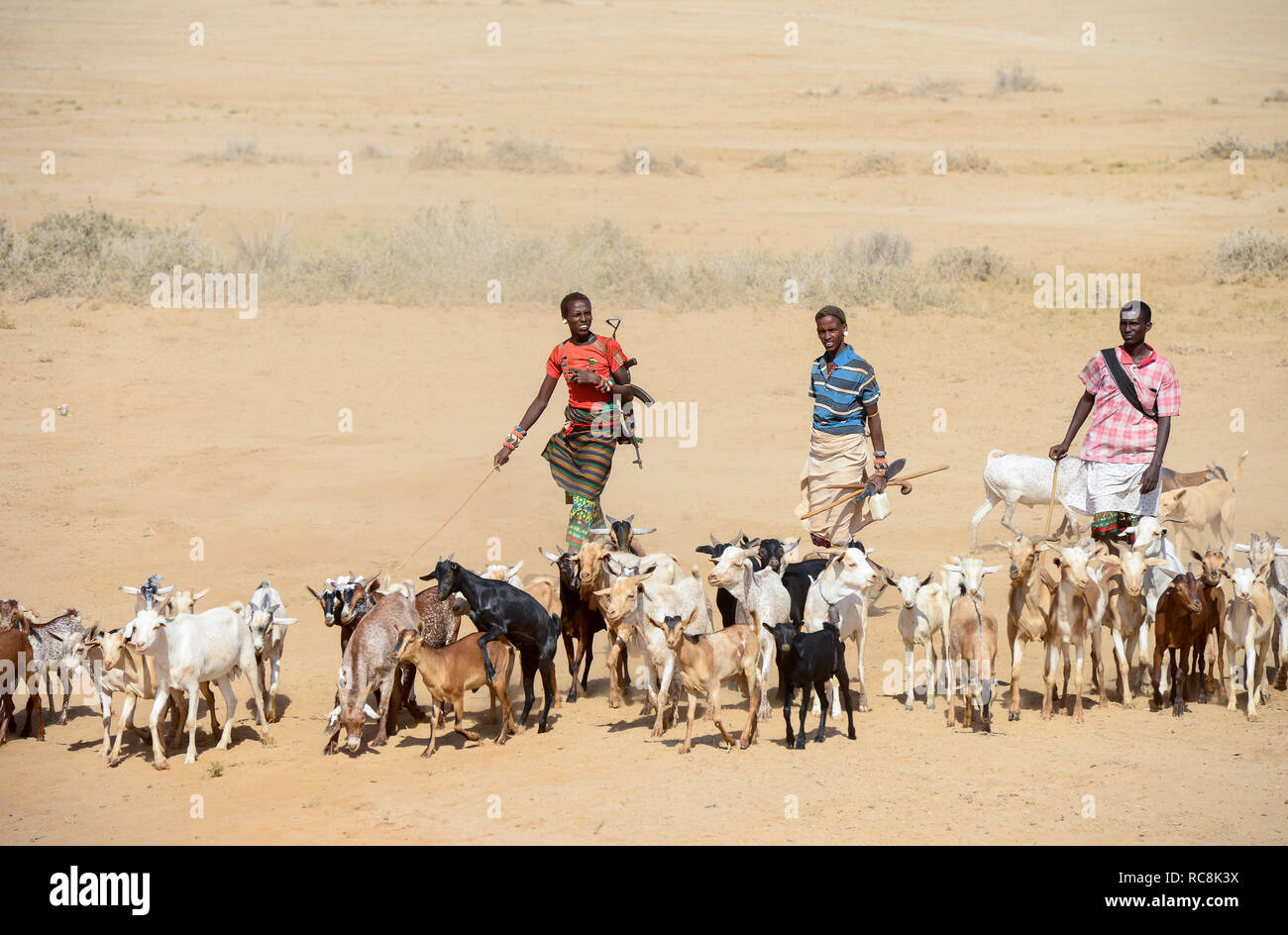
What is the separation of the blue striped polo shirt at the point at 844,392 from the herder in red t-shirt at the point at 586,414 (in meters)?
1.32

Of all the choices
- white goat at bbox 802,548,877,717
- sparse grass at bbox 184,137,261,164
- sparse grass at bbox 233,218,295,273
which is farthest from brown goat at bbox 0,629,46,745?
sparse grass at bbox 184,137,261,164

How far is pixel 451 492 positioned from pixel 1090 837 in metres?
9.80

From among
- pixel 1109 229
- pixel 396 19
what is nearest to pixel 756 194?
pixel 1109 229

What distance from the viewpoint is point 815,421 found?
10859mm

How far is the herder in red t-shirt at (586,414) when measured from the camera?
10.7 m

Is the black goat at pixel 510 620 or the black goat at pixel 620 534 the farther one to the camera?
the black goat at pixel 620 534

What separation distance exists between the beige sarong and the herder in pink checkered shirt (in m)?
1.54

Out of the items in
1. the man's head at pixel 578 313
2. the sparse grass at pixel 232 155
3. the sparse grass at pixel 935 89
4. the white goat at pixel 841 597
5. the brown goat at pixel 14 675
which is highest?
the sparse grass at pixel 935 89

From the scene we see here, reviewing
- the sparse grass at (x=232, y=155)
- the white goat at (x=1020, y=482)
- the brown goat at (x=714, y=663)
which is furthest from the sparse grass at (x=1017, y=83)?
the brown goat at (x=714, y=663)

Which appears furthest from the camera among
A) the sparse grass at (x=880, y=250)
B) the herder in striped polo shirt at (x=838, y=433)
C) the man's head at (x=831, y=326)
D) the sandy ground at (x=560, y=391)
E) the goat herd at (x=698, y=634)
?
the sparse grass at (x=880, y=250)

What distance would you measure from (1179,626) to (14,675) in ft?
25.0

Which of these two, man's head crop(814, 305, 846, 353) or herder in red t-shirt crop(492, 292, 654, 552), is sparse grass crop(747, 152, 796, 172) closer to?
herder in red t-shirt crop(492, 292, 654, 552)

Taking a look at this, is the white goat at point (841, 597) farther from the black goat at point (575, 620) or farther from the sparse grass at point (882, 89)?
the sparse grass at point (882, 89)

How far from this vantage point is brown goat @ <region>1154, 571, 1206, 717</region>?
30.6 feet
